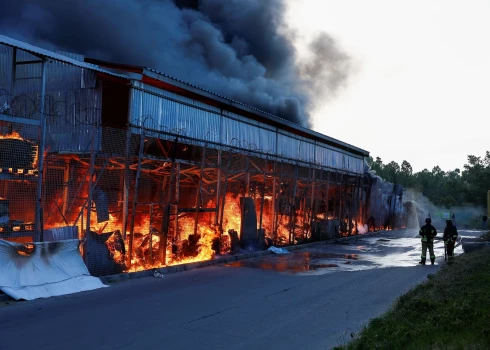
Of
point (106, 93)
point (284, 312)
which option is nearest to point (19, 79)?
point (106, 93)

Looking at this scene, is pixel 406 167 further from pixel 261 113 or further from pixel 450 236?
pixel 450 236

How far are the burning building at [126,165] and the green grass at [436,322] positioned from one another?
7.47m

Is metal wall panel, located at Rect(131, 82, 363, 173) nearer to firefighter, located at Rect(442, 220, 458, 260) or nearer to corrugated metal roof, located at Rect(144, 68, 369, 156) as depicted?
corrugated metal roof, located at Rect(144, 68, 369, 156)

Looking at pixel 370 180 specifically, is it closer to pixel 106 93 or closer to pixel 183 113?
pixel 183 113

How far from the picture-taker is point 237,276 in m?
12.4

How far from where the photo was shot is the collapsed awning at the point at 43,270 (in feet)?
29.4

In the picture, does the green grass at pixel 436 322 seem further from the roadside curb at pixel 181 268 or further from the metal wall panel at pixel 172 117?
the metal wall panel at pixel 172 117

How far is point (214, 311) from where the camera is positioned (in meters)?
8.05

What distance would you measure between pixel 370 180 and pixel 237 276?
24150 millimetres

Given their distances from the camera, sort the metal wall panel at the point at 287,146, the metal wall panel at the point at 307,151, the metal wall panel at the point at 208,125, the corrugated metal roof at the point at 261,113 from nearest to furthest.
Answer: the metal wall panel at the point at 208,125, the corrugated metal roof at the point at 261,113, the metal wall panel at the point at 287,146, the metal wall panel at the point at 307,151

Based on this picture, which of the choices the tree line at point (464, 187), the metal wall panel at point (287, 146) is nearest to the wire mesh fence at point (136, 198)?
the metal wall panel at point (287, 146)

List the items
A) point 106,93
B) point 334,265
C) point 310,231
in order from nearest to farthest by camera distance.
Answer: point 106,93
point 334,265
point 310,231

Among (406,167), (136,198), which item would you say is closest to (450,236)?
(136,198)

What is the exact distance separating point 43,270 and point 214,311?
4.15 m
